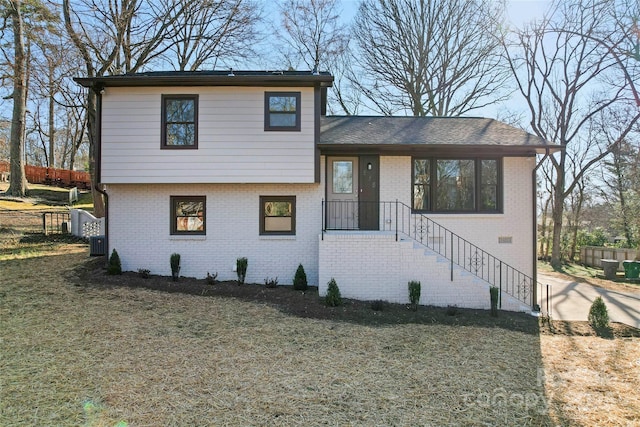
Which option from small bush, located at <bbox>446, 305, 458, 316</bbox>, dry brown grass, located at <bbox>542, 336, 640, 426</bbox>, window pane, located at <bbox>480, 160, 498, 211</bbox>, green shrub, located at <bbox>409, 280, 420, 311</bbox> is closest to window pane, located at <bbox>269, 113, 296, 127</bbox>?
green shrub, located at <bbox>409, 280, 420, 311</bbox>

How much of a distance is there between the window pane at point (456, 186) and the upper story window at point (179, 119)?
6942mm

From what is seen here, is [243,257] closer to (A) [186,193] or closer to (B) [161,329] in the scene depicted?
(A) [186,193]

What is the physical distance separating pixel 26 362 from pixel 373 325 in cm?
561

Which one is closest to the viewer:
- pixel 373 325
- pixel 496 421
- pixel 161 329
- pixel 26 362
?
pixel 496 421

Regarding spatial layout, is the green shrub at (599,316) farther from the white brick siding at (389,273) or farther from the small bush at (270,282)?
the small bush at (270,282)

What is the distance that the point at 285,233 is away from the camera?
33.7 feet

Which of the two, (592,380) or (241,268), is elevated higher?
(241,268)

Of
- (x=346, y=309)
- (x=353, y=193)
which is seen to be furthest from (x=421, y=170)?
(x=346, y=309)

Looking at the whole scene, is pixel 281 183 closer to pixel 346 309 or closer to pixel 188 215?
pixel 188 215

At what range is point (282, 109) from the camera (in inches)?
388

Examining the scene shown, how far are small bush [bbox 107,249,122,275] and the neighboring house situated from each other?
1.05 ft

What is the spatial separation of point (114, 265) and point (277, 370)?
7069mm

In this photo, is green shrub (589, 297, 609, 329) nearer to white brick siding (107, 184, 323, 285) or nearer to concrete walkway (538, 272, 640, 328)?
concrete walkway (538, 272, 640, 328)

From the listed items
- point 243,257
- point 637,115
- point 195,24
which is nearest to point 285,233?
point 243,257
